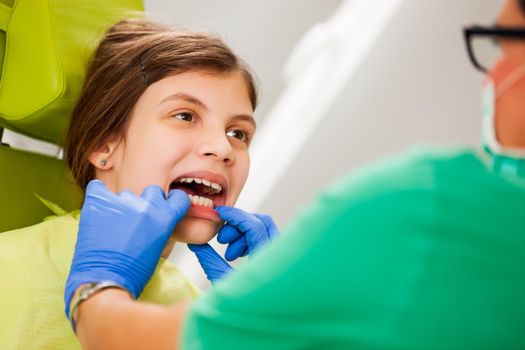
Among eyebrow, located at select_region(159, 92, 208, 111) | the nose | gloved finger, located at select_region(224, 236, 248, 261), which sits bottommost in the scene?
gloved finger, located at select_region(224, 236, 248, 261)

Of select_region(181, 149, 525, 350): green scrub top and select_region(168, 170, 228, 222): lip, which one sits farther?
select_region(168, 170, 228, 222): lip

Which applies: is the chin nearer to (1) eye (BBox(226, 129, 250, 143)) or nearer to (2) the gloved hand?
(2) the gloved hand

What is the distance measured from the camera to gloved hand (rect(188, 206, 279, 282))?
1.43 meters

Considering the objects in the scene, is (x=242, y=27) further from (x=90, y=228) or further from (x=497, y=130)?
(x=497, y=130)

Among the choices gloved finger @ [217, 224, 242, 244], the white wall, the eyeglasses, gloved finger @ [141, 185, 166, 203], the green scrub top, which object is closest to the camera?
the green scrub top

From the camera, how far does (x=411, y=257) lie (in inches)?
26.5

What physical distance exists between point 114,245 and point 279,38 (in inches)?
58.6

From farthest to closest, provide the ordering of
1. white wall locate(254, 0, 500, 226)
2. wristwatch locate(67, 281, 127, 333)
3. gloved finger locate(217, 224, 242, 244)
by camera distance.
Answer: white wall locate(254, 0, 500, 226), gloved finger locate(217, 224, 242, 244), wristwatch locate(67, 281, 127, 333)

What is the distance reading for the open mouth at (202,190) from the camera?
1.40 metres

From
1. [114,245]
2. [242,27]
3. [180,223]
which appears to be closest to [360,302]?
[114,245]

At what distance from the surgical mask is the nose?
0.64 m

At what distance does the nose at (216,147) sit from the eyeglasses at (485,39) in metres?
0.62

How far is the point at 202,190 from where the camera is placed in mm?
1489

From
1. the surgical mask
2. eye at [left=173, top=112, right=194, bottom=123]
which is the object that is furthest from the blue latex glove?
the surgical mask
